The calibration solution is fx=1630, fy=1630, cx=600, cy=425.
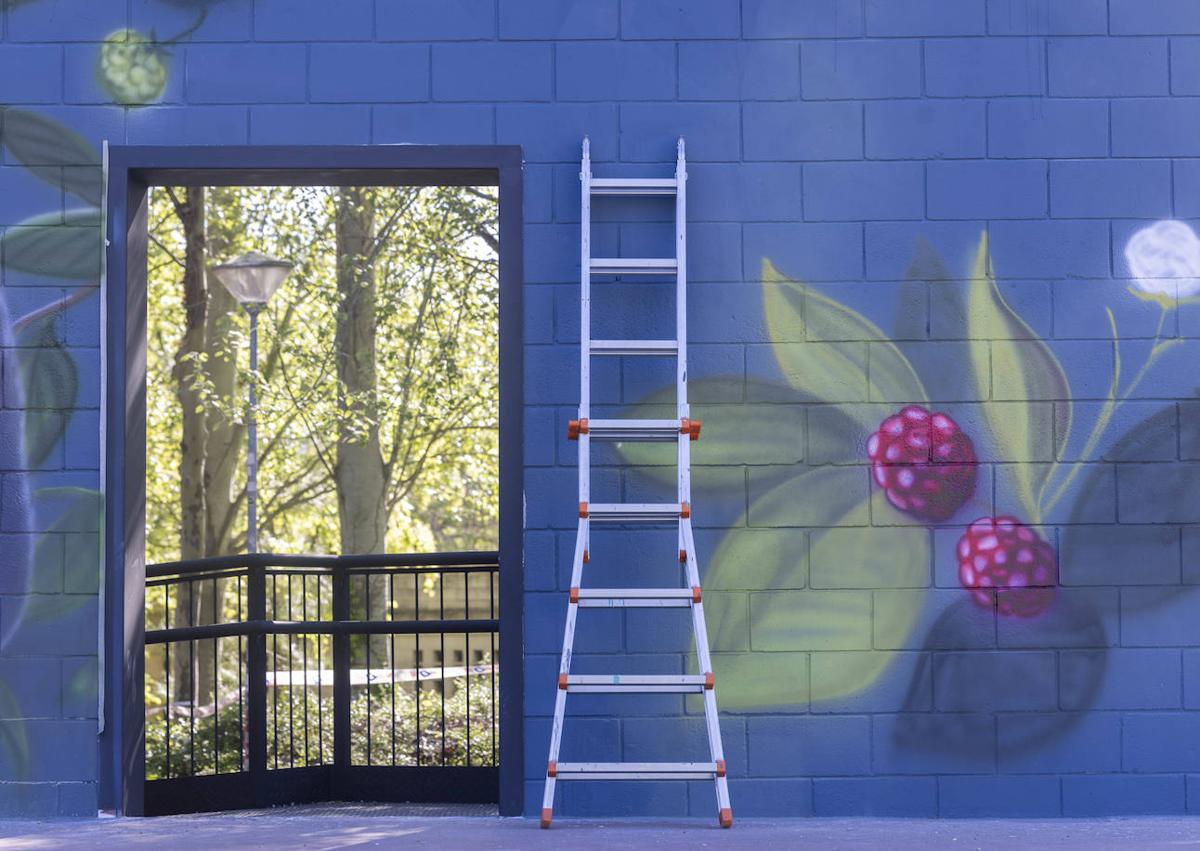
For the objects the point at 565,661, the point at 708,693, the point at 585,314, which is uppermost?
the point at 585,314

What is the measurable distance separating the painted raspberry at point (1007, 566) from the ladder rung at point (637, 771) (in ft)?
4.30

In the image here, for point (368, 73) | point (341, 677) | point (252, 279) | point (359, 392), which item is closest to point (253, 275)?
point (252, 279)

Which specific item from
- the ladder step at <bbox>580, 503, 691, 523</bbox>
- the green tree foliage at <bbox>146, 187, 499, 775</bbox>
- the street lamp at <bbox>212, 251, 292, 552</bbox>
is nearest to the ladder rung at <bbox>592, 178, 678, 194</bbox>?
the ladder step at <bbox>580, 503, 691, 523</bbox>

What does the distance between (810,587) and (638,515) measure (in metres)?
0.78

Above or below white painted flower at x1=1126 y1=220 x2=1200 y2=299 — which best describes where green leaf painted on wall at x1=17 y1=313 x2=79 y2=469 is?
below

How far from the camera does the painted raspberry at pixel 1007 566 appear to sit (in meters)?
6.17

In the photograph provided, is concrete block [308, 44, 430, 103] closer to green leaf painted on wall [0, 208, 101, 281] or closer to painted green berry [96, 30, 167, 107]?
painted green berry [96, 30, 167, 107]

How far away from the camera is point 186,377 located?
48.3 feet

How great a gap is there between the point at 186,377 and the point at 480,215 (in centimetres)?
313

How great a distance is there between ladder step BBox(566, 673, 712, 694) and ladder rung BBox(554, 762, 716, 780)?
26 centimetres

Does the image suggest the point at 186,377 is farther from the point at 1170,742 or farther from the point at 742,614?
the point at 1170,742

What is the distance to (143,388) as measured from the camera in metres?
6.36

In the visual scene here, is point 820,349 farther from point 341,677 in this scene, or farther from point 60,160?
point 341,677

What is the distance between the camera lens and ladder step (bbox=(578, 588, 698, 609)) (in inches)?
224
